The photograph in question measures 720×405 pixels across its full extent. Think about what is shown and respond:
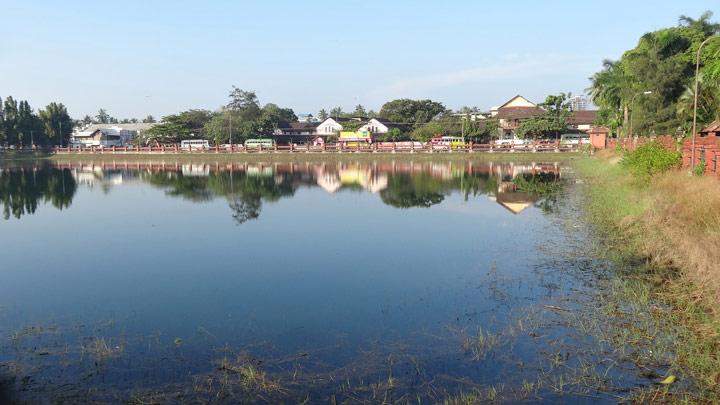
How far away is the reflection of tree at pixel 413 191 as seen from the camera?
22859 mm

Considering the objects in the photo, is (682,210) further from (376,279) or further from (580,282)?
(376,279)

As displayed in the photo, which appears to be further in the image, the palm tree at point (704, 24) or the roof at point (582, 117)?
the roof at point (582, 117)

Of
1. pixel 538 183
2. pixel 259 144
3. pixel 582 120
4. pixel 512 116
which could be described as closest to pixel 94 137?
pixel 259 144

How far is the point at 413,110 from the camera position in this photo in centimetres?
8731

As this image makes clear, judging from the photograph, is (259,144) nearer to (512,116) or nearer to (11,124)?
(512,116)

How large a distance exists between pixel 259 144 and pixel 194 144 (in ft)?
36.8

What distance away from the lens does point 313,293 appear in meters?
9.81

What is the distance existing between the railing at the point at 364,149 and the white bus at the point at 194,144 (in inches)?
59.8

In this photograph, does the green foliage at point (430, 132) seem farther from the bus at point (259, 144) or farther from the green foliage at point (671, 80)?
the green foliage at point (671, 80)

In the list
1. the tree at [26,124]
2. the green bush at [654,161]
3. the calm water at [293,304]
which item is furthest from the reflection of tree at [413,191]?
the tree at [26,124]

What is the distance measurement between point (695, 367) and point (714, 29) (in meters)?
43.1

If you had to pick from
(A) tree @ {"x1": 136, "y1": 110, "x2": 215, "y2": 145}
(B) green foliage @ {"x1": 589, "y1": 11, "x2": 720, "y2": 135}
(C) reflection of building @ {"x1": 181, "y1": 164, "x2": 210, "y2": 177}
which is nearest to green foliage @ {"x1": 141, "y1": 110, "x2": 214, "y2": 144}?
(A) tree @ {"x1": 136, "y1": 110, "x2": 215, "y2": 145}

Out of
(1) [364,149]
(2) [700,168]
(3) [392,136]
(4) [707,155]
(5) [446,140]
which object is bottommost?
(2) [700,168]

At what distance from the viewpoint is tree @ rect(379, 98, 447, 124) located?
86.1 m
